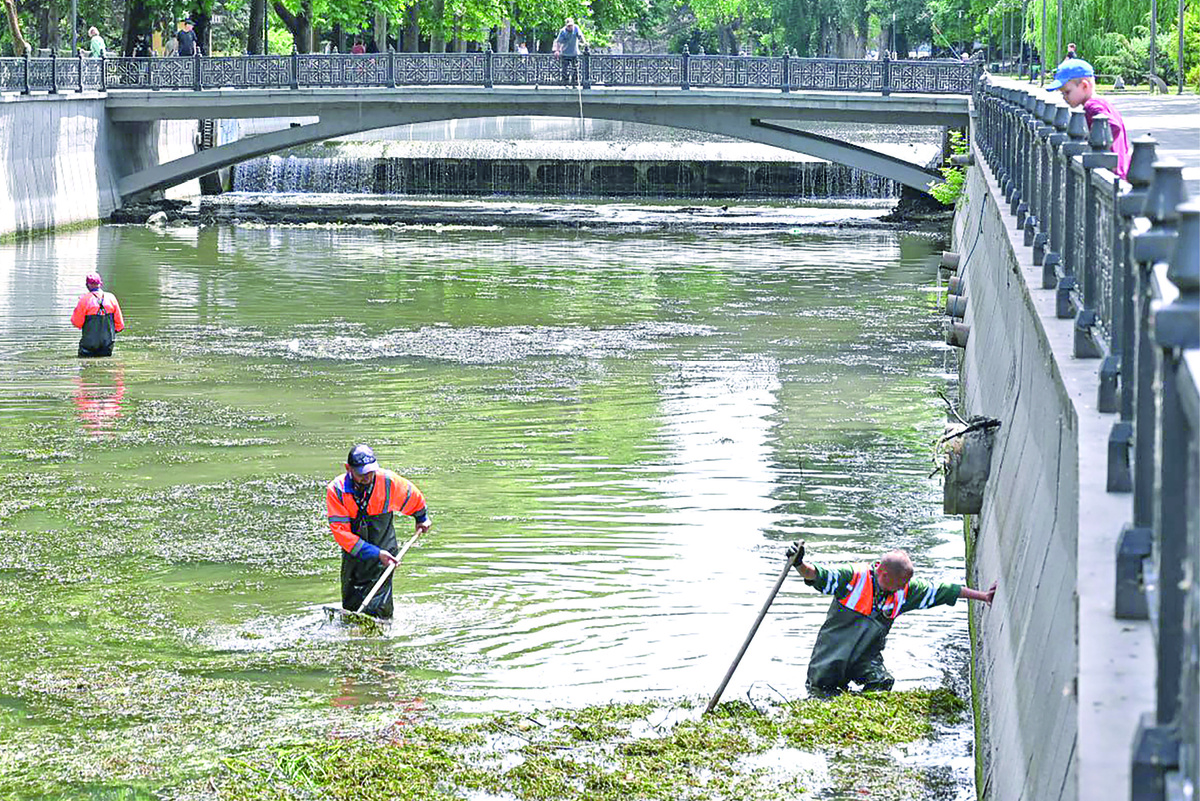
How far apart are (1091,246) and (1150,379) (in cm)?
304

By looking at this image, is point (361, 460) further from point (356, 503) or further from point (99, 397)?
point (99, 397)

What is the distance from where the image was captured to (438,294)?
Result: 1243 inches

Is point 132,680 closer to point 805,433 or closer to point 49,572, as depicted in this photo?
point 49,572

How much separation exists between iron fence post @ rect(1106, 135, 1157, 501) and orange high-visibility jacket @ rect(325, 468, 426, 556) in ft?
19.7

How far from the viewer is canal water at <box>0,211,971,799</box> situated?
36.1ft

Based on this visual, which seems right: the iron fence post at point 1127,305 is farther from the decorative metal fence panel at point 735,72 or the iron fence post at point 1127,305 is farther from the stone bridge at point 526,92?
the decorative metal fence panel at point 735,72

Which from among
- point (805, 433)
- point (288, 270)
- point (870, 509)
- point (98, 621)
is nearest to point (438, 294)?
point (288, 270)

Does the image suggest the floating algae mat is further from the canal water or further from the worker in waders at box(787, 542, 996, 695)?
the canal water

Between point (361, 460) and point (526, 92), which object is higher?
point (526, 92)

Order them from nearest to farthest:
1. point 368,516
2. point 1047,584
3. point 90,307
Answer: point 1047,584, point 368,516, point 90,307

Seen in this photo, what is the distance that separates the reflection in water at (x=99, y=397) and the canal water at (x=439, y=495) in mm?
73

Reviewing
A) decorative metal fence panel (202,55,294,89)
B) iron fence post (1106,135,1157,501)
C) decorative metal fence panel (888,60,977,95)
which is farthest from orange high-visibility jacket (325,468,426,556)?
decorative metal fence panel (202,55,294,89)

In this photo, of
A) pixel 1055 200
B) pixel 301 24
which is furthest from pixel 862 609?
pixel 301 24

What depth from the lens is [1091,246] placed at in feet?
26.2
